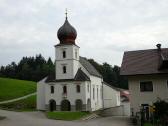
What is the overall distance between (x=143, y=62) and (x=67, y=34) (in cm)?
2218

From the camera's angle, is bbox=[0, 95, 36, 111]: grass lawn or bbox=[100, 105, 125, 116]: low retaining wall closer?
bbox=[100, 105, 125, 116]: low retaining wall

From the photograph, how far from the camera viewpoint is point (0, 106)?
6681 cm

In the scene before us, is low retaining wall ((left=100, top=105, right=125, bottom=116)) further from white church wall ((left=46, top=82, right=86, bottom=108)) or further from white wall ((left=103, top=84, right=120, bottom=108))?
white wall ((left=103, top=84, right=120, bottom=108))

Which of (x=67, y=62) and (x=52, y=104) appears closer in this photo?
(x=52, y=104)

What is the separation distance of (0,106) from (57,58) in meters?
14.7

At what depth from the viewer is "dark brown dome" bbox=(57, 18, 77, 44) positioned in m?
65.1

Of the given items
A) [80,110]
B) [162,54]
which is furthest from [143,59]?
[80,110]

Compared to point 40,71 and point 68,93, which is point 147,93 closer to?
point 68,93

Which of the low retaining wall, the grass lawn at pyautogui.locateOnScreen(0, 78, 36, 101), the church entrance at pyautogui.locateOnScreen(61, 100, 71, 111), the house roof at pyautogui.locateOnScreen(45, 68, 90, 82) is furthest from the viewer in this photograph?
the grass lawn at pyautogui.locateOnScreen(0, 78, 36, 101)

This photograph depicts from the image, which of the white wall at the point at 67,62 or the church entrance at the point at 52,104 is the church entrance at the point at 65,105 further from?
the white wall at the point at 67,62

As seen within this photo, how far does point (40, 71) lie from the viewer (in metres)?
129

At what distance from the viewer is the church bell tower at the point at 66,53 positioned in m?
65.1

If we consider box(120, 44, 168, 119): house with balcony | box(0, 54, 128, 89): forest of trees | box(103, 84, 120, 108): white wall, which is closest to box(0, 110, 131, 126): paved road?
box(120, 44, 168, 119): house with balcony

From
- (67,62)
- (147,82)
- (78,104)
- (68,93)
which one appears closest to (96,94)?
(78,104)
